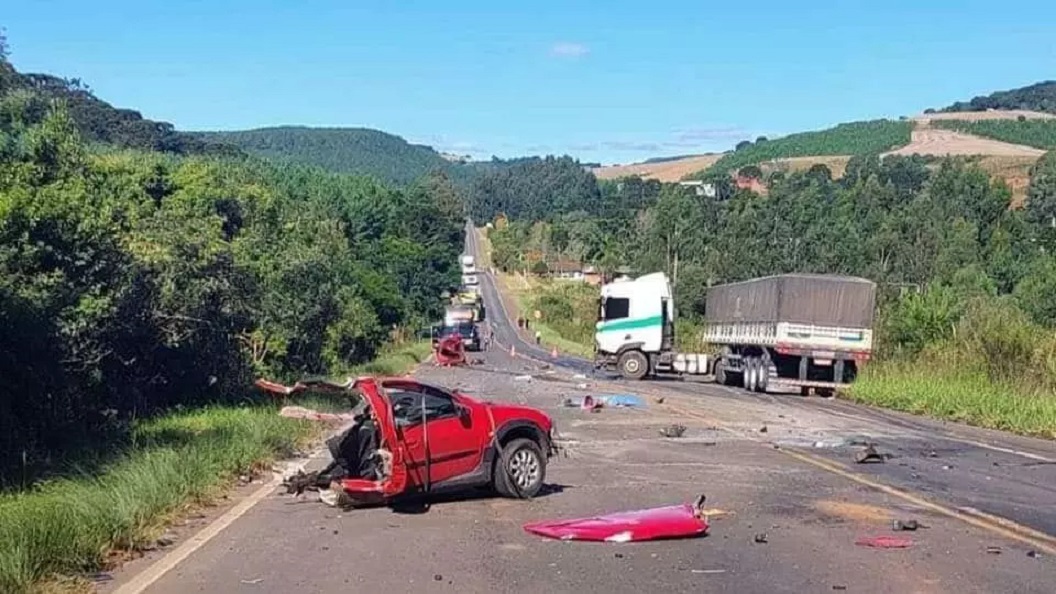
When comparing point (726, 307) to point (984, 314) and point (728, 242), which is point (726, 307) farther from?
point (728, 242)

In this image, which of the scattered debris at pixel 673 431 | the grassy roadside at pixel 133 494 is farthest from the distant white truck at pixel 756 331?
the grassy roadside at pixel 133 494

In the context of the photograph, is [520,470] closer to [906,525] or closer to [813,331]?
[906,525]

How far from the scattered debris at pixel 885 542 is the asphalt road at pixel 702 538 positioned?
0.12 metres

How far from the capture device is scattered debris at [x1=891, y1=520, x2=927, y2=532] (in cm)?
1136

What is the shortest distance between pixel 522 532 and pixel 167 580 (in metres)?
3.31

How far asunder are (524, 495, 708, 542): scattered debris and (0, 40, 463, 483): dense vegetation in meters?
6.64

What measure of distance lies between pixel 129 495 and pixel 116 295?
8.06 m

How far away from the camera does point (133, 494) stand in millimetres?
12188

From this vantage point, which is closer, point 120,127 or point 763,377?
point 763,377

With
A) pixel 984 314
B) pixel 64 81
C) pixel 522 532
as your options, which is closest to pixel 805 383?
pixel 984 314

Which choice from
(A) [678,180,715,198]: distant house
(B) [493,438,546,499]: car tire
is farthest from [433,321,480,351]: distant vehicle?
(A) [678,180,715,198]: distant house

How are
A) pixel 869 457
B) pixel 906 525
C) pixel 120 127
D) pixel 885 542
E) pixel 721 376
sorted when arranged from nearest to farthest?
pixel 885 542, pixel 906 525, pixel 869 457, pixel 721 376, pixel 120 127

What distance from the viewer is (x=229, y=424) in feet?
64.7

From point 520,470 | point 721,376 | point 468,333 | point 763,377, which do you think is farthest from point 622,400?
point 468,333
